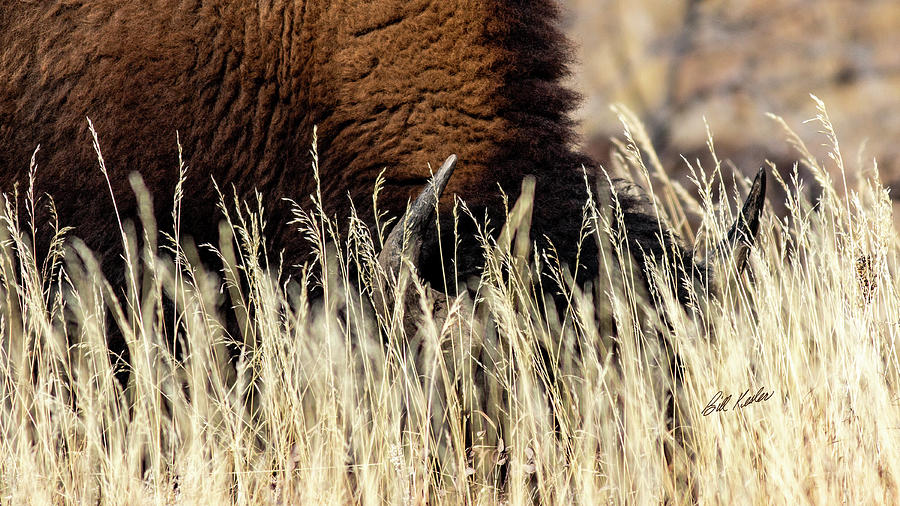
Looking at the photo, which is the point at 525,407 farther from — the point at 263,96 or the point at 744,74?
the point at 744,74

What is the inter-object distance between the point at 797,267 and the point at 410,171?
153 centimetres

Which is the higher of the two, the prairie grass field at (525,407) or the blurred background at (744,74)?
the blurred background at (744,74)

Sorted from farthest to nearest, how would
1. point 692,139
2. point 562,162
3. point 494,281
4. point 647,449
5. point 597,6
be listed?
point 597,6
point 692,139
point 562,162
point 494,281
point 647,449

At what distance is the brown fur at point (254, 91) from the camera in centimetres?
340

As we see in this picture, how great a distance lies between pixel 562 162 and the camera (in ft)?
10.9

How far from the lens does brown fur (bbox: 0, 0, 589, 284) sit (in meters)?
3.40

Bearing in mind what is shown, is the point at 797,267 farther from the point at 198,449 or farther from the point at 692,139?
the point at 692,139

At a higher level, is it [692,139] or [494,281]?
[692,139]

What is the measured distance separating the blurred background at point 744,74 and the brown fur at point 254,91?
7.31 meters

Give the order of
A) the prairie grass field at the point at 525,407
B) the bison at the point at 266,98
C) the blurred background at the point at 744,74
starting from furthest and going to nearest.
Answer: the blurred background at the point at 744,74, the bison at the point at 266,98, the prairie grass field at the point at 525,407

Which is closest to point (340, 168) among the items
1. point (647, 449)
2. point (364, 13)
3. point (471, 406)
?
point (364, 13)
